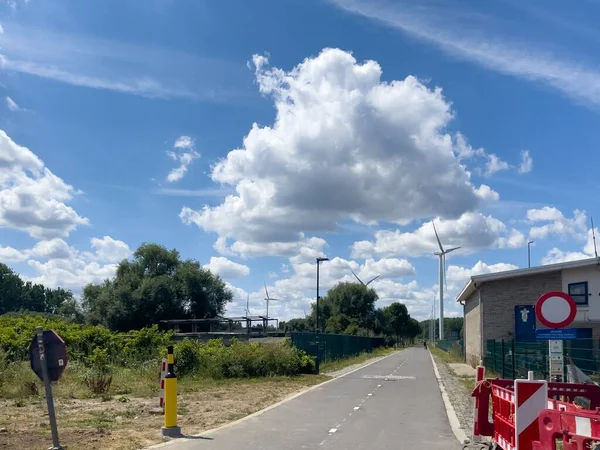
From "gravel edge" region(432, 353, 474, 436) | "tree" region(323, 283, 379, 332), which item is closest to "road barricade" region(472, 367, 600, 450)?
"gravel edge" region(432, 353, 474, 436)

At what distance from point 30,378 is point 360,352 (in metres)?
40.3

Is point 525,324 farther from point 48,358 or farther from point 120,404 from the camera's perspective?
point 48,358

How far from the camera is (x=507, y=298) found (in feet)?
109

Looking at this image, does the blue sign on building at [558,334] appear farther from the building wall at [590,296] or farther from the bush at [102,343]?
the building wall at [590,296]

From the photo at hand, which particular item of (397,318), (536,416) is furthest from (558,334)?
(397,318)

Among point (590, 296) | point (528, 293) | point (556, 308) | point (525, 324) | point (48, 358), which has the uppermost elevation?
point (528, 293)

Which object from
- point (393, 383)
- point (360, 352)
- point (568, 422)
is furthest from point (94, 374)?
point (360, 352)

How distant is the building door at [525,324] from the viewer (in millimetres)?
32719

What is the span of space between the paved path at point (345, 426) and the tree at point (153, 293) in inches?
2220

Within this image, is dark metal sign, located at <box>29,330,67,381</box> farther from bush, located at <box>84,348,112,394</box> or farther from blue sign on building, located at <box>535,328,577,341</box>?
bush, located at <box>84,348,112,394</box>

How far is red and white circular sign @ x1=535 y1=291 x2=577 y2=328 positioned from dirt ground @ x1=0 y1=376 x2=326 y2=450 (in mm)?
6251

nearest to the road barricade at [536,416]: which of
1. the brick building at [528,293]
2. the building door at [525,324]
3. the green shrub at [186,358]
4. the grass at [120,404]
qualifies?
the grass at [120,404]

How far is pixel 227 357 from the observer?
2456cm

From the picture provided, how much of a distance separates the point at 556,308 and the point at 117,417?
887cm
